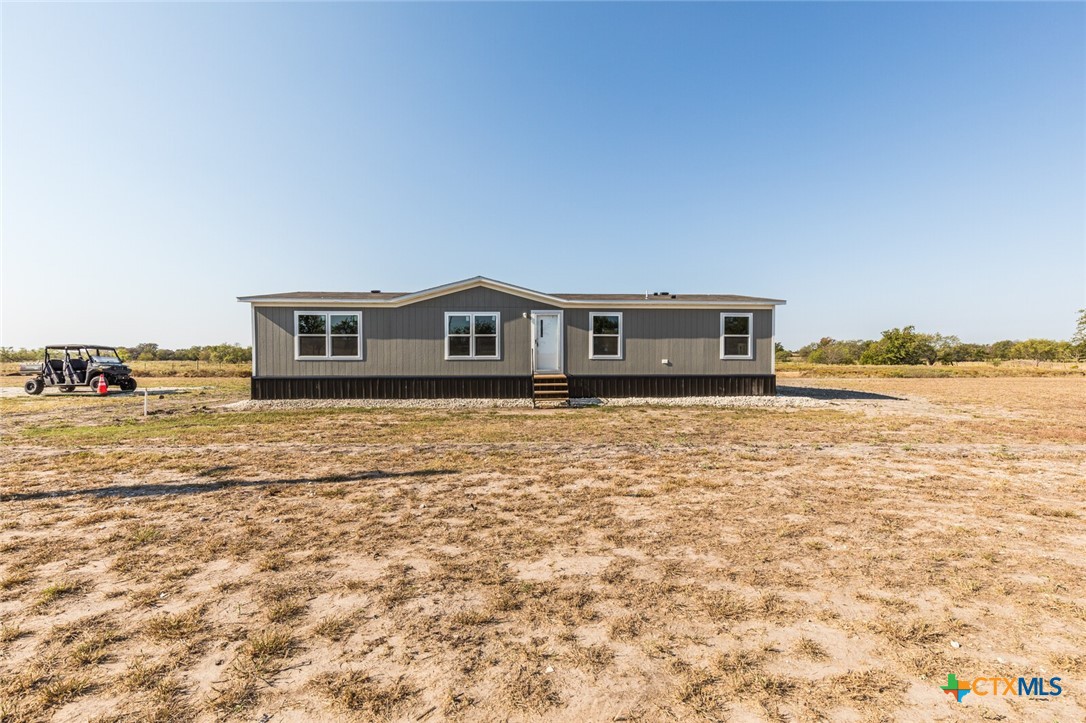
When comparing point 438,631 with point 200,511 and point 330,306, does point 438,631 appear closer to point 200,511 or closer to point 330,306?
point 200,511

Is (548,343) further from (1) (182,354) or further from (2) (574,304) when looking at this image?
(1) (182,354)

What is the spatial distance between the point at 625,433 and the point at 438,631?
275 inches

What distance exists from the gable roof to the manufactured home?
0.11 ft

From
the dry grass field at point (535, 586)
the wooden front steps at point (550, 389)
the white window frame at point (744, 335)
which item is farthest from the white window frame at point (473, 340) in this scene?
the dry grass field at point (535, 586)

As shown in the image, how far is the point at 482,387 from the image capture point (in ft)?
48.2

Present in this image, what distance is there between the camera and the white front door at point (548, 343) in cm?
1499

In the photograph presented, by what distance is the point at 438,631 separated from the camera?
2576 mm

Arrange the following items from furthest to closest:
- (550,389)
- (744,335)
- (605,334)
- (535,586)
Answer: (744,335) < (605,334) < (550,389) < (535,586)

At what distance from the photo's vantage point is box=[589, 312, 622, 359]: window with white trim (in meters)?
15.1

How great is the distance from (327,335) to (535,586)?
43.5ft

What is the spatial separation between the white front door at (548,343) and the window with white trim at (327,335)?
5685mm

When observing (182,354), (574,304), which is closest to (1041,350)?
(574,304)

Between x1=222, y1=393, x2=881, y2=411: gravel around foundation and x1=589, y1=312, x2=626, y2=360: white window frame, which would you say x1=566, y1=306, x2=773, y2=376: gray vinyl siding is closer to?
x1=589, y1=312, x2=626, y2=360: white window frame

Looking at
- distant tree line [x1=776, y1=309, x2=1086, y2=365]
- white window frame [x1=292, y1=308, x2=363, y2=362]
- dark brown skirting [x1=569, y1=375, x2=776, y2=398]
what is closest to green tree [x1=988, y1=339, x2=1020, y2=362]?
distant tree line [x1=776, y1=309, x2=1086, y2=365]
